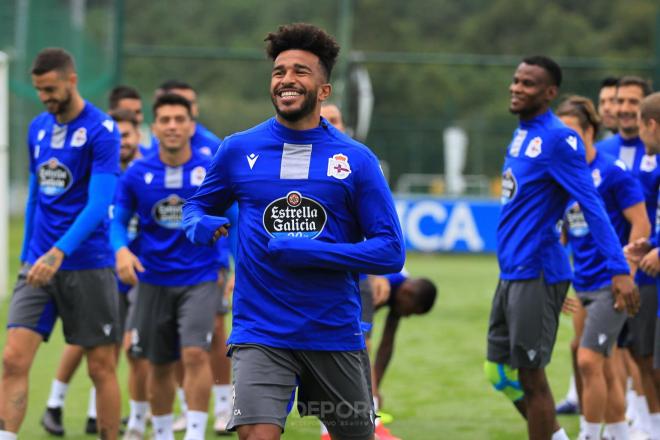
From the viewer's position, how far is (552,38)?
46.2 metres

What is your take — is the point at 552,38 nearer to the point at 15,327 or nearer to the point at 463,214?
the point at 463,214

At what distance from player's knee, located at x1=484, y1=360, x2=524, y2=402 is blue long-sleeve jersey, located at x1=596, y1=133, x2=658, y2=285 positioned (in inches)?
50.8

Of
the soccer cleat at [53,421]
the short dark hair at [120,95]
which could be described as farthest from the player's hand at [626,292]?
the short dark hair at [120,95]

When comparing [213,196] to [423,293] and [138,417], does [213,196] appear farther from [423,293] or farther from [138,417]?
[423,293]

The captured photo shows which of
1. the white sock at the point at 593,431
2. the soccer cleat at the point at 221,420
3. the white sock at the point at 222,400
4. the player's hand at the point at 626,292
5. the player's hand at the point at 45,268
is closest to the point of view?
the player's hand at the point at 626,292

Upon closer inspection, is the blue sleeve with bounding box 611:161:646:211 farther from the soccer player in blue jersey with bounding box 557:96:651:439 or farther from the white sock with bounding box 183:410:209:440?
the white sock with bounding box 183:410:209:440

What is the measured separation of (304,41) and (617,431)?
3.82 meters

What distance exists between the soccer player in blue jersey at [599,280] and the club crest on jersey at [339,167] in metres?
2.89

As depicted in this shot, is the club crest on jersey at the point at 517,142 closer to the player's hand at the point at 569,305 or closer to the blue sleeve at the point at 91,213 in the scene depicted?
the player's hand at the point at 569,305

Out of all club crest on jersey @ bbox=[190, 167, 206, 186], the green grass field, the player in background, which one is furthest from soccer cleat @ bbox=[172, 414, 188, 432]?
the player in background

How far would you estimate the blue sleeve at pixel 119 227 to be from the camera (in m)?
7.75

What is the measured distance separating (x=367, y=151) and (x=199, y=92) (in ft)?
60.1

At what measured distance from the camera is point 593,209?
6.74 m

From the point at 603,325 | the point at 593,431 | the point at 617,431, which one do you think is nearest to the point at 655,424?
the point at 617,431
